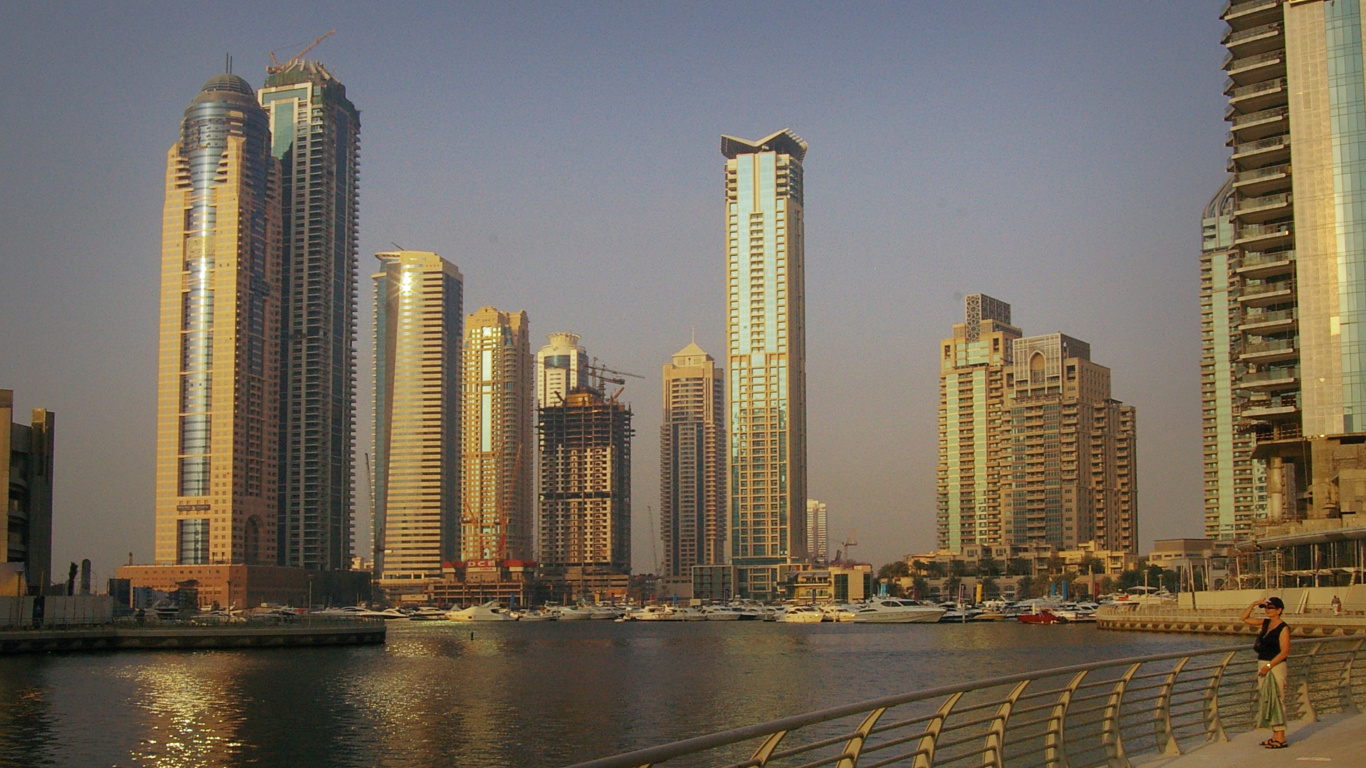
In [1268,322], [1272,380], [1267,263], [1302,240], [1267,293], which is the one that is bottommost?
[1272,380]

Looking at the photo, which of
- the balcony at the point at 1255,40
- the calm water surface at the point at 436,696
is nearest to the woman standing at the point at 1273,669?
the calm water surface at the point at 436,696

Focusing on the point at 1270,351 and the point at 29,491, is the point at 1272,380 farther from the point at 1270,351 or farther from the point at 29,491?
the point at 29,491

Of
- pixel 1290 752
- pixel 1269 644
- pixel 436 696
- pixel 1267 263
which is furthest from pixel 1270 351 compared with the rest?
pixel 1290 752

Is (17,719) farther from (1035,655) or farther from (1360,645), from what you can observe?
(1035,655)

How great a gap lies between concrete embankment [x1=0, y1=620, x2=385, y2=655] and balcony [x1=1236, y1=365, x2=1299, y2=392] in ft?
294

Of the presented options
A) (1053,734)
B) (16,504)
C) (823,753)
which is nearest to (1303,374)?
(823,753)

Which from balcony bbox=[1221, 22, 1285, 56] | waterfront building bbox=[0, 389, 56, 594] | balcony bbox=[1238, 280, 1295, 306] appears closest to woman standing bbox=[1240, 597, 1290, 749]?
balcony bbox=[1238, 280, 1295, 306]

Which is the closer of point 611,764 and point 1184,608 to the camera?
point 611,764

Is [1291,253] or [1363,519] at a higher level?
[1291,253]

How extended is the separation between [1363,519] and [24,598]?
10899cm

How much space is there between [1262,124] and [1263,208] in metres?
7.40

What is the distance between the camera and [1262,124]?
120 m

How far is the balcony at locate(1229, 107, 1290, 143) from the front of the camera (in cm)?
12000

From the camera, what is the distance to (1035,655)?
350 ft
